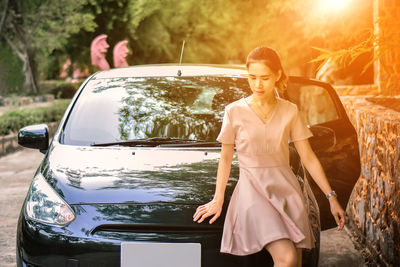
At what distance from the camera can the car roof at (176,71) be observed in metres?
5.27

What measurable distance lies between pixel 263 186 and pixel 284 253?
0.33 metres

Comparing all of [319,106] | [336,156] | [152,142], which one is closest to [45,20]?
[319,106]

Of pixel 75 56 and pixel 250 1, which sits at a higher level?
pixel 250 1

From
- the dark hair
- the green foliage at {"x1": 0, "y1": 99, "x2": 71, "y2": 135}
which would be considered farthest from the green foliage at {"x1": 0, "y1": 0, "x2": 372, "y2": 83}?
the dark hair

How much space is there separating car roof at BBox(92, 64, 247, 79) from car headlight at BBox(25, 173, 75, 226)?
1469mm

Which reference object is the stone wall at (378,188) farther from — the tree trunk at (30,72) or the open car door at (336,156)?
the tree trunk at (30,72)

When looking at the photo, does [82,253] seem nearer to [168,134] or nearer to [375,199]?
[168,134]

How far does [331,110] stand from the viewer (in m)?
17.5

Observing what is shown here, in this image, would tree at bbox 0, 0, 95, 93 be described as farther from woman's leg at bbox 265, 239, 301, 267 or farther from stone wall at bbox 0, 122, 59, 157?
woman's leg at bbox 265, 239, 301, 267

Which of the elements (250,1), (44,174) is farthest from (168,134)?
(250,1)

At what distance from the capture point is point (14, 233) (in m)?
6.89

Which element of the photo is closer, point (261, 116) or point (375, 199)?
point (261, 116)

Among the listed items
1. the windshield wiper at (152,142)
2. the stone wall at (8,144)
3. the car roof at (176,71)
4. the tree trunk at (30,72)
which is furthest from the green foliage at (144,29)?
the windshield wiper at (152,142)

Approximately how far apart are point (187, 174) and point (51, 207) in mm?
783
